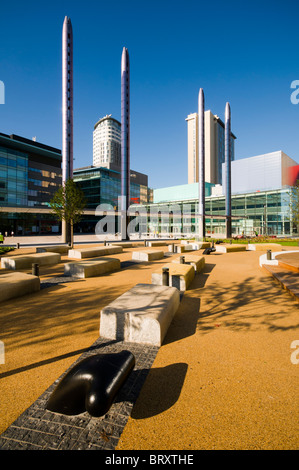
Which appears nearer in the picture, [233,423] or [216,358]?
[233,423]

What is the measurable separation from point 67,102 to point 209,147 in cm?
12877

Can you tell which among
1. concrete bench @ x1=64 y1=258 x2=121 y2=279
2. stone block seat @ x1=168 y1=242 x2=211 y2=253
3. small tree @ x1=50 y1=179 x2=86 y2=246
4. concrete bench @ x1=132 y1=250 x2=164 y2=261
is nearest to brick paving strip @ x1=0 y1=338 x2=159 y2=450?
concrete bench @ x1=64 y1=258 x2=121 y2=279

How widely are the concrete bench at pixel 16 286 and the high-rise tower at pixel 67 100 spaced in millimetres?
26086

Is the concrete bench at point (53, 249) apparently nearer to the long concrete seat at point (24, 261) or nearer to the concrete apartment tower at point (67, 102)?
the long concrete seat at point (24, 261)

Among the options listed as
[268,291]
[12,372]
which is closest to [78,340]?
[12,372]

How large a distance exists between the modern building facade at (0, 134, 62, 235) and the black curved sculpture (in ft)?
160

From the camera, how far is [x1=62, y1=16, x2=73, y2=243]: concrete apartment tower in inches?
1256

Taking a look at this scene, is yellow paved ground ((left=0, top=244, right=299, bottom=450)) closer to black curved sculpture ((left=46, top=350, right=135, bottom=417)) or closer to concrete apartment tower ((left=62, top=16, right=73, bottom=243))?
black curved sculpture ((left=46, top=350, right=135, bottom=417))

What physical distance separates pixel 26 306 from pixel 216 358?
19.8ft

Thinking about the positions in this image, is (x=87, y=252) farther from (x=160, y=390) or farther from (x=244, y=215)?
(x=244, y=215)

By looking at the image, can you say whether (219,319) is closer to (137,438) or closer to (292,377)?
(292,377)

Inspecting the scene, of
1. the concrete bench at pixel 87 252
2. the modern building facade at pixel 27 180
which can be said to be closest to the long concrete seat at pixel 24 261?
the concrete bench at pixel 87 252

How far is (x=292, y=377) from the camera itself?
12.6 feet

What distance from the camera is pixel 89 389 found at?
2.79 metres
